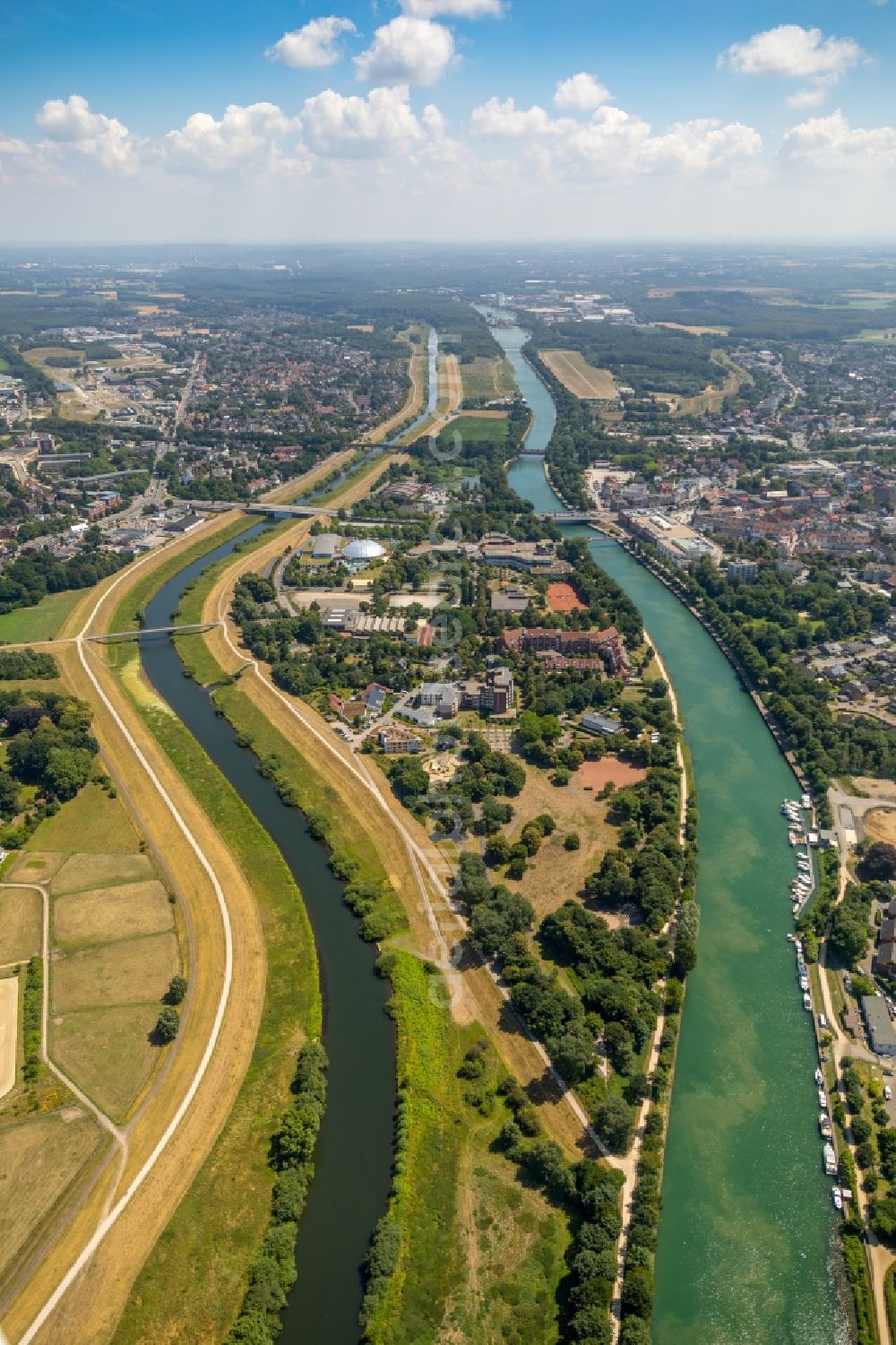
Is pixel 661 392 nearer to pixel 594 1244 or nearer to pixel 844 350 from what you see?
pixel 844 350

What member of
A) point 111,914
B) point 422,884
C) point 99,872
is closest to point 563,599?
point 422,884

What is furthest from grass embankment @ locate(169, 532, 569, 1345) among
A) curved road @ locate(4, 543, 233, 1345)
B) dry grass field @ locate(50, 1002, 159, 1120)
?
dry grass field @ locate(50, 1002, 159, 1120)

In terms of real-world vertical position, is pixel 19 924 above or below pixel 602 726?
below

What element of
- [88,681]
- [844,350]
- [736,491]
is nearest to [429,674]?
[88,681]

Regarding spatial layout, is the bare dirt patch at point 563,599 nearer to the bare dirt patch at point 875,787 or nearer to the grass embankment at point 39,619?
the bare dirt patch at point 875,787

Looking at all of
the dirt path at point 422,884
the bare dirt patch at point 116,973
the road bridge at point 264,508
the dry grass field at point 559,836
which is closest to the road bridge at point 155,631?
the dirt path at point 422,884

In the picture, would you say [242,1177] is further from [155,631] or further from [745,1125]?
[155,631]

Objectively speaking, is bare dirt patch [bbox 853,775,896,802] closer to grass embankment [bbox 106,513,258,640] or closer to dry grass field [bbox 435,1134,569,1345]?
dry grass field [bbox 435,1134,569,1345]
